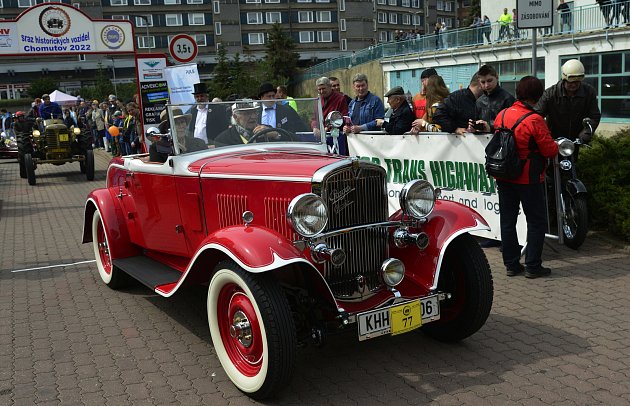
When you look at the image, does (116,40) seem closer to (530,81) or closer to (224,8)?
(530,81)

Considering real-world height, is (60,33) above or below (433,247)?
above

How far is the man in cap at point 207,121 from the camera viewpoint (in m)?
5.01

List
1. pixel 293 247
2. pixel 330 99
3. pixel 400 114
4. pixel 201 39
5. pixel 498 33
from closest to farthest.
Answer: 1. pixel 293 247
2. pixel 400 114
3. pixel 330 99
4. pixel 498 33
5. pixel 201 39

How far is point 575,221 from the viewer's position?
6.41 m

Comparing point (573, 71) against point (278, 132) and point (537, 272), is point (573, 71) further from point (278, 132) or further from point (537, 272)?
point (278, 132)

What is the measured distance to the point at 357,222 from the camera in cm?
409

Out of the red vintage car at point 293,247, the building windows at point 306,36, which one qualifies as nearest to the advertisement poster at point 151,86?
the red vintage car at point 293,247

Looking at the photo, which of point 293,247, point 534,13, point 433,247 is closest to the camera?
point 293,247

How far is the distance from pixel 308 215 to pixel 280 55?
60.8 meters

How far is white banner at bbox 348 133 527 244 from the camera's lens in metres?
→ 6.70

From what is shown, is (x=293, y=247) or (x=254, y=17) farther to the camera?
(x=254, y=17)

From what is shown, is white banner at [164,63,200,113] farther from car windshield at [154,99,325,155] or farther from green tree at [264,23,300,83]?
green tree at [264,23,300,83]

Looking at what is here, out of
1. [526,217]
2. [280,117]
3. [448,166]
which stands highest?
[280,117]

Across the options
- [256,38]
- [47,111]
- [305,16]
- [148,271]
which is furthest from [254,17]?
[148,271]
